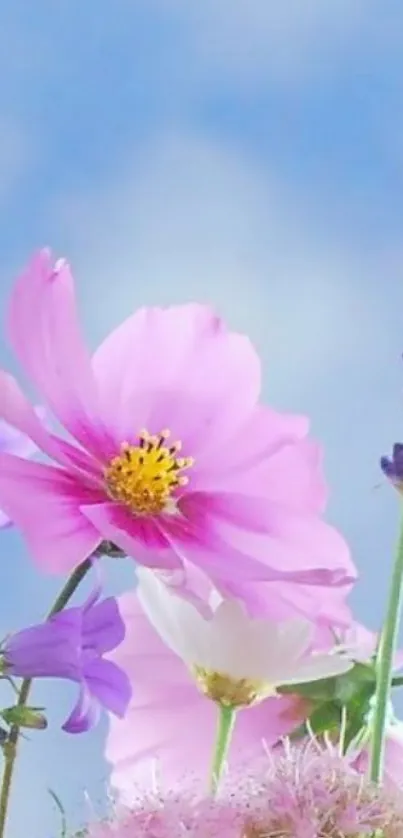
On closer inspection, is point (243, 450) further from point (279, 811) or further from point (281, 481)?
point (279, 811)

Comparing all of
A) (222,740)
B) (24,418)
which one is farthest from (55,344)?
(222,740)

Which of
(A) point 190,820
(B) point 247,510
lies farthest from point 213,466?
(A) point 190,820

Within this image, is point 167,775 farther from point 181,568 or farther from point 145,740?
point 181,568

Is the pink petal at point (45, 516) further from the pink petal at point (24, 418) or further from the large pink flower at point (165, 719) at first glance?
the large pink flower at point (165, 719)

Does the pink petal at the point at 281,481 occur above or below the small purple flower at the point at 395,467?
below

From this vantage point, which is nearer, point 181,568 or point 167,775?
point 181,568

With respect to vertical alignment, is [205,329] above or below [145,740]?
above

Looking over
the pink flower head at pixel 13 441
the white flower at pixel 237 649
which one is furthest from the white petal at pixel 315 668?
the pink flower head at pixel 13 441
